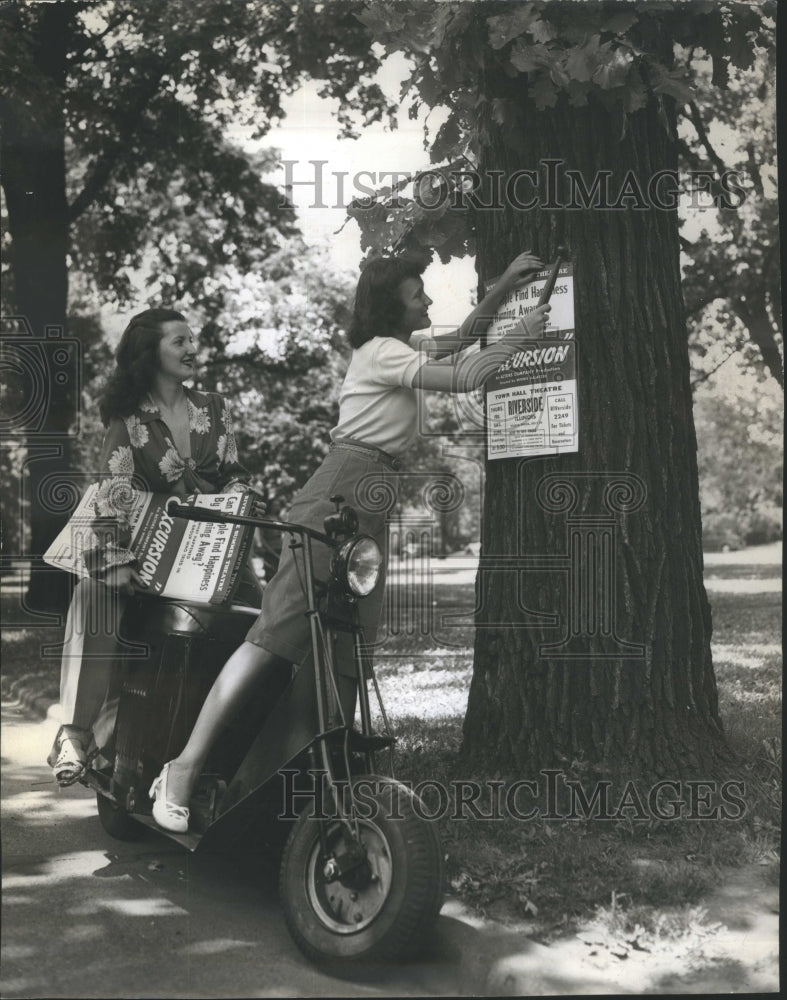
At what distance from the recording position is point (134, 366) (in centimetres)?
390

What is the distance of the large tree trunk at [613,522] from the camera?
372 cm

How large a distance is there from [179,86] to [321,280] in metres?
0.93

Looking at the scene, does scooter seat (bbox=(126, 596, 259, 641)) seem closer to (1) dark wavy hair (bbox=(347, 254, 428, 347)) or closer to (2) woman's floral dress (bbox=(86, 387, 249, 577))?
(2) woman's floral dress (bbox=(86, 387, 249, 577))

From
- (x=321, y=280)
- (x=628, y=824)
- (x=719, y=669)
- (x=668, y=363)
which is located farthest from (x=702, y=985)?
(x=321, y=280)

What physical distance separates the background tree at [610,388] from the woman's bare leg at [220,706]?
87 cm

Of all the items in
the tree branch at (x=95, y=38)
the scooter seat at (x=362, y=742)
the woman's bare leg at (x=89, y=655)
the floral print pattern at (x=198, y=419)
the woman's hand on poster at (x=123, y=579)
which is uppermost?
the tree branch at (x=95, y=38)

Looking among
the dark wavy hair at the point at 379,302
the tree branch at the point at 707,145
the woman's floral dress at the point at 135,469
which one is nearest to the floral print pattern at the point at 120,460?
the woman's floral dress at the point at 135,469

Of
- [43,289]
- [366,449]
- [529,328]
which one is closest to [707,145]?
[529,328]

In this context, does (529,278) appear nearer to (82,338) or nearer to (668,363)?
(668,363)

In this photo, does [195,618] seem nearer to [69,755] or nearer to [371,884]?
[69,755]

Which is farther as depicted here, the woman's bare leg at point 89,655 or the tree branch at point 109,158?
the tree branch at point 109,158

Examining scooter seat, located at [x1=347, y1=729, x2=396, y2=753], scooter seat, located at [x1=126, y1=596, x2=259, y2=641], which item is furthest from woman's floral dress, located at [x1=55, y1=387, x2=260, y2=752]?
scooter seat, located at [x1=347, y1=729, x2=396, y2=753]

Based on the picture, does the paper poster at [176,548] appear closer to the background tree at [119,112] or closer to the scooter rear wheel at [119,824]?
the background tree at [119,112]

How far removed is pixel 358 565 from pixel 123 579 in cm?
102
